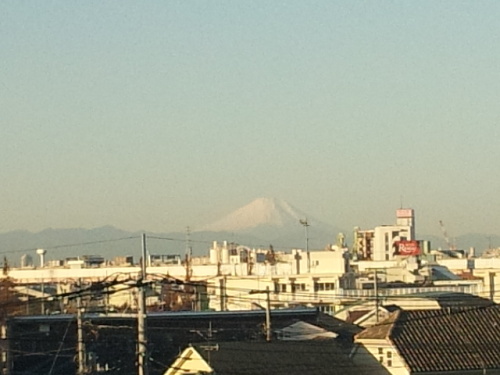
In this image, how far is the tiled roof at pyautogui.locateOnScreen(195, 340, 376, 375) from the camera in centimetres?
4084

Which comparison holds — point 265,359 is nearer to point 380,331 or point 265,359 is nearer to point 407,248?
point 380,331

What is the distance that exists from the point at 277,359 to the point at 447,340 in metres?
6.35

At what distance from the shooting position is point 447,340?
150 ft

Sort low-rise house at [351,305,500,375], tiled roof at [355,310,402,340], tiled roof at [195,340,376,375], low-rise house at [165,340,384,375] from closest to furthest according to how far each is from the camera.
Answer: low-rise house at [165,340,384,375], tiled roof at [195,340,376,375], low-rise house at [351,305,500,375], tiled roof at [355,310,402,340]

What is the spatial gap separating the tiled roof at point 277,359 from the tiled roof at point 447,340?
173 centimetres

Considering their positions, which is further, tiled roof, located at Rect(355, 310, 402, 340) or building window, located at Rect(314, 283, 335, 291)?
building window, located at Rect(314, 283, 335, 291)

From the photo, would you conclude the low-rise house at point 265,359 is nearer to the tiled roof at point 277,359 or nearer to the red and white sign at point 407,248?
the tiled roof at point 277,359

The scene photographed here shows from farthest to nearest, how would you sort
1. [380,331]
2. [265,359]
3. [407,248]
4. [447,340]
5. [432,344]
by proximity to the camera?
[407,248] → [380,331] → [447,340] → [432,344] → [265,359]

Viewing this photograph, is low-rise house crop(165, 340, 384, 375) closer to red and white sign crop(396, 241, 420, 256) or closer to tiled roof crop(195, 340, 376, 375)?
tiled roof crop(195, 340, 376, 375)

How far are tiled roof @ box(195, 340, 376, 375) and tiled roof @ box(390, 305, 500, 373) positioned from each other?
5.68 ft

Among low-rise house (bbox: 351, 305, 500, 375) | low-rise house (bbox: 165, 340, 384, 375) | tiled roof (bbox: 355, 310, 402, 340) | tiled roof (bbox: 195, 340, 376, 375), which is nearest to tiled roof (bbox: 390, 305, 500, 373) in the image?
low-rise house (bbox: 351, 305, 500, 375)

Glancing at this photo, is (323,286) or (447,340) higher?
(447,340)

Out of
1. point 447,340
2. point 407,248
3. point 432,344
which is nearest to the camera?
point 432,344

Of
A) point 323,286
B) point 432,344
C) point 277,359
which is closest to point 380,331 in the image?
point 432,344
